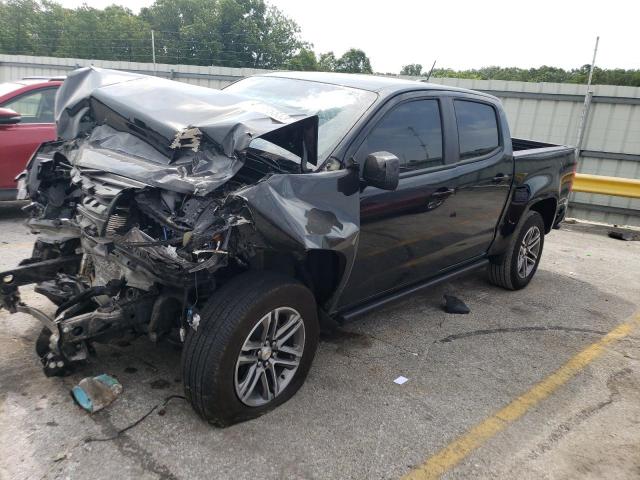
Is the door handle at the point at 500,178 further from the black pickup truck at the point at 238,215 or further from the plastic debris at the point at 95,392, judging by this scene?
the plastic debris at the point at 95,392

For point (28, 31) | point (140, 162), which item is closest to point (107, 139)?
point (140, 162)

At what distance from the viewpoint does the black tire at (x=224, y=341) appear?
258 cm

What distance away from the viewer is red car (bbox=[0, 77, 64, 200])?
6.11m

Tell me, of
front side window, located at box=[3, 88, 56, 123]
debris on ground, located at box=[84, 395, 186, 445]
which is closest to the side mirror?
front side window, located at box=[3, 88, 56, 123]

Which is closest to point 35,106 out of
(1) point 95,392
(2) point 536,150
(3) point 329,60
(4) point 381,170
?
(1) point 95,392

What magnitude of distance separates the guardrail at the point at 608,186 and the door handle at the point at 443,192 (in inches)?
256

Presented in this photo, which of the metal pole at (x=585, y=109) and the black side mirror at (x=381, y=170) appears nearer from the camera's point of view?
the black side mirror at (x=381, y=170)

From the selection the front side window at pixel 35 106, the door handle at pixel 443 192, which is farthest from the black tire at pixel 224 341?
the front side window at pixel 35 106

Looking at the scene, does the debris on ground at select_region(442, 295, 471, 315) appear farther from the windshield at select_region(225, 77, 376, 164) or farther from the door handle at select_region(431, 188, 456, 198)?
the windshield at select_region(225, 77, 376, 164)

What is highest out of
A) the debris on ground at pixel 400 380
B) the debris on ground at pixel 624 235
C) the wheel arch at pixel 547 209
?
the wheel arch at pixel 547 209

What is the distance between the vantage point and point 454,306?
4777mm

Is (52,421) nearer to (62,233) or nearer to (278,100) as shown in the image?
(62,233)

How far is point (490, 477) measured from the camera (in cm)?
259

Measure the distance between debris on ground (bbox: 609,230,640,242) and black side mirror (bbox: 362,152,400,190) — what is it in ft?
24.4
